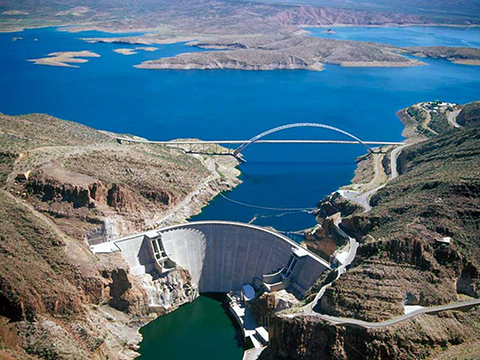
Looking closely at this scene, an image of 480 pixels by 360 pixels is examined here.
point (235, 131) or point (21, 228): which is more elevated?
point (21, 228)

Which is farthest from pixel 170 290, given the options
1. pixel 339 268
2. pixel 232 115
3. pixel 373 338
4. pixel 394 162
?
pixel 232 115

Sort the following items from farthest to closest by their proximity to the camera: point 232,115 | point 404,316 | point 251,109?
point 251,109 < point 232,115 < point 404,316

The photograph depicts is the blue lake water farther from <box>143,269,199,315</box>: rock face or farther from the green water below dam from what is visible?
the green water below dam

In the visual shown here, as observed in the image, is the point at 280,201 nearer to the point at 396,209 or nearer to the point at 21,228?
the point at 396,209

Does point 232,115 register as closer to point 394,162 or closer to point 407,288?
point 394,162

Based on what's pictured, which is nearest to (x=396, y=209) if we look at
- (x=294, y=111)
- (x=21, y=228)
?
(x=21, y=228)

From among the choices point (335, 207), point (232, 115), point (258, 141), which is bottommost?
point (258, 141)

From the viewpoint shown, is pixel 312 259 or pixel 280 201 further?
pixel 280 201
